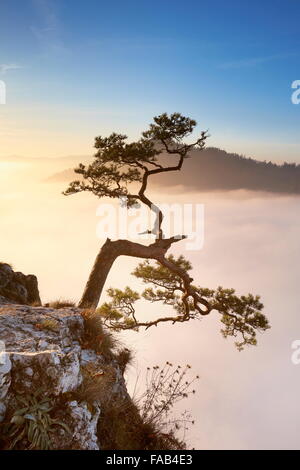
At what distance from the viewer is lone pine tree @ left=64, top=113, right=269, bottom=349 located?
13156mm

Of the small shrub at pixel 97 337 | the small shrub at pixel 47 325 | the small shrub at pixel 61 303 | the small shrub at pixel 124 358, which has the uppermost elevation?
the small shrub at pixel 61 303

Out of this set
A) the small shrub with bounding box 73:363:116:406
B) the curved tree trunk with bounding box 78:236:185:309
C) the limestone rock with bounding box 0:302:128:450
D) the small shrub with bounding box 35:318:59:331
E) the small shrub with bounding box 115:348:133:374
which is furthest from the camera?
the curved tree trunk with bounding box 78:236:185:309

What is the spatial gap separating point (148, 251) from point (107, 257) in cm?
176

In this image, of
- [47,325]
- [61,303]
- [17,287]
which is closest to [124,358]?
[47,325]

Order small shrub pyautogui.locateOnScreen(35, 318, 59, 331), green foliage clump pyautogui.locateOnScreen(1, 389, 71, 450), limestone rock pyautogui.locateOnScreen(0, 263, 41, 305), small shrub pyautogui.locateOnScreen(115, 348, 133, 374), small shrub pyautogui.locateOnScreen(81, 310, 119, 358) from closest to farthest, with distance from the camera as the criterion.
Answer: green foliage clump pyautogui.locateOnScreen(1, 389, 71, 450)
small shrub pyautogui.locateOnScreen(35, 318, 59, 331)
small shrub pyautogui.locateOnScreen(81, 310, 119, 358)
small shrub pyautogui.locateOnScreen(115, 348, 133, 374)
limestone rock pyautogui.locateOnScreen(0, 263, 41, 305)

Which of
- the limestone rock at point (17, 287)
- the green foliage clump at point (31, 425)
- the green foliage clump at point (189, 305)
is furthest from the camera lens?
the green foliage clump at point (189, 305)

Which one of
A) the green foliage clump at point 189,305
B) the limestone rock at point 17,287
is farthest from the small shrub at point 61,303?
the green foliage clump at point 189,305

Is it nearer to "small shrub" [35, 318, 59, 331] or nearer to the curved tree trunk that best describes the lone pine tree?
the curved tree trunk

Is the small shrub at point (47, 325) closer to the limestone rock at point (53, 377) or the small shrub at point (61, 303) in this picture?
the limestone rock at point (53, 377)

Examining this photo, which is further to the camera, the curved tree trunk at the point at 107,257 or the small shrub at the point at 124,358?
the curved tree trunk at the point at 107,257

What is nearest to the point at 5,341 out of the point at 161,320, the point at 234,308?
the point at 161,320

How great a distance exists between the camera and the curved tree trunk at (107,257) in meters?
12.4

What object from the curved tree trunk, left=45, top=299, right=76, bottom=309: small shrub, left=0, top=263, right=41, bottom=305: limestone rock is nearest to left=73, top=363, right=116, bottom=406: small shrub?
left=45, top=299, right=76, bottom=309: small shrub
